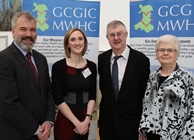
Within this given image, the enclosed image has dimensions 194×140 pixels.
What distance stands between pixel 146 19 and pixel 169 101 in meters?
1.43

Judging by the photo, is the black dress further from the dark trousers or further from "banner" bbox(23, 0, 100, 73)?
"banner" bbox(23, 0, 100, 73)

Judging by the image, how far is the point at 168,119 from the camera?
2160mm

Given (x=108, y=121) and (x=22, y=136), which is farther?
(x=108, y=121)

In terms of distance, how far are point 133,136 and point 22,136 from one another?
108cm

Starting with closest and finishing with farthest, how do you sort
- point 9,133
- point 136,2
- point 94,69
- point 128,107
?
point 9,133 → point 128,107 → point 94,69 → point 136,2

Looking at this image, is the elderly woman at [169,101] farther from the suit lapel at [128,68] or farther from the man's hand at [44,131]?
the man's hand at [44,131]

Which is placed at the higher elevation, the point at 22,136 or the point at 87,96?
the point at 87,96

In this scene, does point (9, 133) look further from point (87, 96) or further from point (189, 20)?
point (189, 20)

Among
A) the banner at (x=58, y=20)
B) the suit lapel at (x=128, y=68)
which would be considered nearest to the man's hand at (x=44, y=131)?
the suit lapel at (x=128, y=68)

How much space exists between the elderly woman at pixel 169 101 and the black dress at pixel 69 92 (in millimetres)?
656

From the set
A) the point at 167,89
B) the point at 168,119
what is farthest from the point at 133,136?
the point at 167,89

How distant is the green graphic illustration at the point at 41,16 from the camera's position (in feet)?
10.6

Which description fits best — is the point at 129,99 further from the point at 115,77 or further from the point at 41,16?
the point at 41,16

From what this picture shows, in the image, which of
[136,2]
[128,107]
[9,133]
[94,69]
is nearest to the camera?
[9,133]
